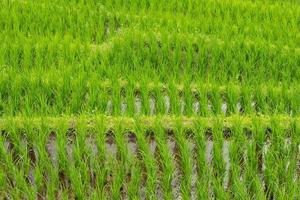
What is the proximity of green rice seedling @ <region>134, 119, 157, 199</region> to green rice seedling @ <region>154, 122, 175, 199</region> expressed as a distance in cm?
5

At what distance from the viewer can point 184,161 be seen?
3.54 meters

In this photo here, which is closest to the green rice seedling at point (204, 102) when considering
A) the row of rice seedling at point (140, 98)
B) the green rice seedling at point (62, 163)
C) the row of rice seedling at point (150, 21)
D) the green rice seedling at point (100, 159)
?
the row of rice seedling at point (140, 98)

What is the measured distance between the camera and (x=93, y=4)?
611 cm

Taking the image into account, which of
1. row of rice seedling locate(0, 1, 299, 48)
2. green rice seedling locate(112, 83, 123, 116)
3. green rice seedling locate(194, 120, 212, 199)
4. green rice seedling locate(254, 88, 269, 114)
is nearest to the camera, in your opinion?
green rice seedling locate(194, 120, 212, 199)

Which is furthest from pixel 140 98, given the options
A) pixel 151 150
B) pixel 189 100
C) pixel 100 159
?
pixel 100 159

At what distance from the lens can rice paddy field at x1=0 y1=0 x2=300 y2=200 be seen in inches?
136

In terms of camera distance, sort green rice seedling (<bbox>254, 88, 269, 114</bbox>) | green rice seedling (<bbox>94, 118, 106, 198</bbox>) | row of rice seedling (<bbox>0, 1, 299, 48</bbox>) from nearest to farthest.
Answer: green rice seedling (<bbox>94, 118, 106, 198</bbox>) → green rice seedling (<bbox>254, 88, 269, 114</bbox>) → row of rice seedling (<bbox>0, 1, 299, 48</bbox>)

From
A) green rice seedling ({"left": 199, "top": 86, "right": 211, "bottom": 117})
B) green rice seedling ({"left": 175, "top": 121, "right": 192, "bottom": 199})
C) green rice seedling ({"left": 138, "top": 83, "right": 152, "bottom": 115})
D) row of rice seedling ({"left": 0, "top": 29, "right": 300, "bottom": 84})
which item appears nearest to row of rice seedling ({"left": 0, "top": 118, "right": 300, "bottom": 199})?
green rice seedling ({"left": 175, "top": 121, "right": 192, "bottom": 199})

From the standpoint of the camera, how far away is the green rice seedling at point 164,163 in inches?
133

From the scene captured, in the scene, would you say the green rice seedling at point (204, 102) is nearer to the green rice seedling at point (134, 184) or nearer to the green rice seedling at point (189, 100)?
the green rice seedling at point (189, 100)

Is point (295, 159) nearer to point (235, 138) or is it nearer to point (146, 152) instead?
point (235, 138)

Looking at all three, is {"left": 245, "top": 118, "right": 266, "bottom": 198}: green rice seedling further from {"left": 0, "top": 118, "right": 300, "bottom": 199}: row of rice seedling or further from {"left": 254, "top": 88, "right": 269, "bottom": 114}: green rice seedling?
{"left": 254, "top": 88, "right": 269, "bottom": 114}: green rice seedling

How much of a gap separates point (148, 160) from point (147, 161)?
0.01 meters

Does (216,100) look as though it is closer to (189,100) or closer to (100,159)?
(189,100)
